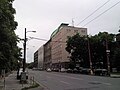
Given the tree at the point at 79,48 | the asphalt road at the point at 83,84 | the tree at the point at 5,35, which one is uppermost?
the tree at the point at 79,48

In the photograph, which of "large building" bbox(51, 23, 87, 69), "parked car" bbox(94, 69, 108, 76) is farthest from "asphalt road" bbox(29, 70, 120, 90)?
"large building" bbox(51, 23, 87, 69)

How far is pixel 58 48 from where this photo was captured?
13038 centimetres

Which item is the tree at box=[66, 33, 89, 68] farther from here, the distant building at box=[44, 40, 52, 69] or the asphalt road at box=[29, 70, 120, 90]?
the distant building at box=[44, 40, 52, 69]

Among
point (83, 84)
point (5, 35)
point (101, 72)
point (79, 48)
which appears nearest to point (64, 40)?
point (79, 48)

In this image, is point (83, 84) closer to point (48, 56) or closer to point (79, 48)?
point (79, 48)

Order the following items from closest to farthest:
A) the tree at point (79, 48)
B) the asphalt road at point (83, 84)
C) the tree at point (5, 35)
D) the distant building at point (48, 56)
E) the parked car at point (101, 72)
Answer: the tree at point (5, 35)
the asphalt road at point (83, 84)
the parked car at point (101, 72)
the tree at point (79, 48)
the distant building at point (48, 56)

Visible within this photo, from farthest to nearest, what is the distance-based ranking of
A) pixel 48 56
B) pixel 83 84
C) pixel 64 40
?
pixel 48 56
pixel 64 40
pixel 83 84

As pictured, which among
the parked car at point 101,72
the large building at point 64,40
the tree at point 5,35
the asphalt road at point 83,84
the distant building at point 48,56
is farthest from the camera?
the distant building at point 48,56

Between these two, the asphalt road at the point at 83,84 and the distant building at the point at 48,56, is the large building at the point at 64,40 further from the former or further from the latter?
the asphalt road at the point at 83,84

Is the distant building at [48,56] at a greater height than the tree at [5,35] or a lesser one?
greater

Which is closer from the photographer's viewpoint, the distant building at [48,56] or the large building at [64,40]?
the large building at [64,40]

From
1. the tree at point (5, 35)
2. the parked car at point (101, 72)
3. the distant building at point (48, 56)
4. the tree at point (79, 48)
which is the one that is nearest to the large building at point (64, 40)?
the tree at point (79, 48)

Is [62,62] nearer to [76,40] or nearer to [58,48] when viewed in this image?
[58,48]

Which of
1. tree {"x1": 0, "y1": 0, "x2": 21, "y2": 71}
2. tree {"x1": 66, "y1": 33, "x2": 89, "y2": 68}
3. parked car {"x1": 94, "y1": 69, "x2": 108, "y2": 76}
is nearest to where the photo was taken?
tree {"x1": 0, "y1": 0, "x2": 21, "y2": 71}
